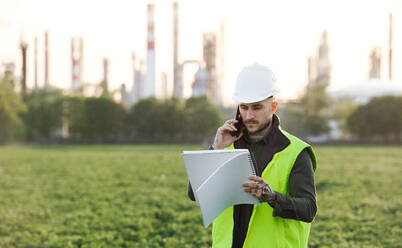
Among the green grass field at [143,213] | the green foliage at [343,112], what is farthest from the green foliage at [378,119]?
the green grass field at [143,213]

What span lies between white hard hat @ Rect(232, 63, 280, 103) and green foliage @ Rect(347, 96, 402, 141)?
53.0 meters

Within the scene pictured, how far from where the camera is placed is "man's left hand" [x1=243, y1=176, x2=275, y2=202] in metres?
2.14

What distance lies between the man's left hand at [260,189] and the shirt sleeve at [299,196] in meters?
0.07

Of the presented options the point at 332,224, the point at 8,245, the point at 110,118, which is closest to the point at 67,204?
the point at 8,245

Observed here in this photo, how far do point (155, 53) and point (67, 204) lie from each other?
62.3 m

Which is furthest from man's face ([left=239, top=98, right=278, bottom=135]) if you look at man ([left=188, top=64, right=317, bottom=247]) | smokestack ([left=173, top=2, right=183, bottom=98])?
smokestack ([left=173, top=2, right=183, bottom=98])

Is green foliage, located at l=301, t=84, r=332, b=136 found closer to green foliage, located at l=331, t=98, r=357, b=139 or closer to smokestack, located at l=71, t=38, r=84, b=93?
green foliage, located at l=331, t=98, r=357, b=139

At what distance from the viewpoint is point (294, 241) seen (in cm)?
238

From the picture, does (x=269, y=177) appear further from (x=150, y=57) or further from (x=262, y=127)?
→ (x=150, y=57)

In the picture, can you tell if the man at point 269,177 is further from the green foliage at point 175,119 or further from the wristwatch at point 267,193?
the green foliage at point 175,119

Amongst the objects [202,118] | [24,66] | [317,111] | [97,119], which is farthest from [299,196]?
[24,66]

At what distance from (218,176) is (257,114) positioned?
0.48 meters

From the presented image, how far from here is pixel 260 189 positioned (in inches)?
84.1

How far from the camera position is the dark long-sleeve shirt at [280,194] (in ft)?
7.34
